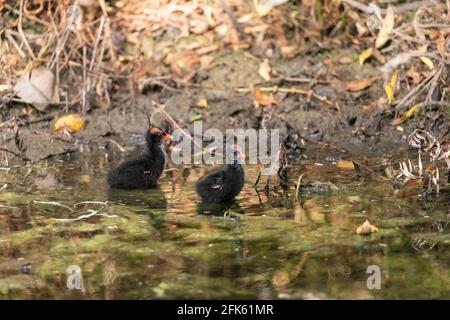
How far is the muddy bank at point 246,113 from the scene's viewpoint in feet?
32.3

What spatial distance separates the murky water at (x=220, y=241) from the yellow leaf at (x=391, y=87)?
5.31 feet

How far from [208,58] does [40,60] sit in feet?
6.46

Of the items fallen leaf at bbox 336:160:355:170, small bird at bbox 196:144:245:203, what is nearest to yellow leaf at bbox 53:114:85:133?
small bird at bbox 196:144:245:203

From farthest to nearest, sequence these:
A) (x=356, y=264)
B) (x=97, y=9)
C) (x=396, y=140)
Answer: (x=97, y=9)
(x=396, y=140)
(x=356, y=264)

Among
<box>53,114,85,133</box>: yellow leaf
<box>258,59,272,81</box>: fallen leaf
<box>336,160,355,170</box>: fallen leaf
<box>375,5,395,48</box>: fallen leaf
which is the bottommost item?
<box>336,160,355,170</box>: fallen leaf

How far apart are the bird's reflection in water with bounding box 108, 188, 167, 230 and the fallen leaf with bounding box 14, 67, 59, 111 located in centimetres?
249

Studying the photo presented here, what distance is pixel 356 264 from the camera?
6227 millimetres

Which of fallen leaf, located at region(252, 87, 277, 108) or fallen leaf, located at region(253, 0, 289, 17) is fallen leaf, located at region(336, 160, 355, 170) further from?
fallen leaf, located at region(253, 0, 289, 17)

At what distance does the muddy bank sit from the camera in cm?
985

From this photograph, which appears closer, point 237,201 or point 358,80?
point 237,201

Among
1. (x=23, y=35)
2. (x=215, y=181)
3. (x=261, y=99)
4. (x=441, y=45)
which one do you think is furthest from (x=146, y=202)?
(x=23, y=35)

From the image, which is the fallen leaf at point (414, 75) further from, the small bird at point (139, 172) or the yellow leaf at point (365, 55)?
the small bird at point (139, 172)
